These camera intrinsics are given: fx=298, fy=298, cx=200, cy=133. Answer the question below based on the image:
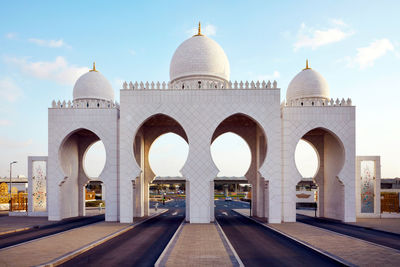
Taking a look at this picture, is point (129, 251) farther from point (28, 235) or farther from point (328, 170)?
point (328, 170)

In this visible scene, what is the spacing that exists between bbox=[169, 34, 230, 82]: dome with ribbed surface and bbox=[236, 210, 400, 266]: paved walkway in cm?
1284

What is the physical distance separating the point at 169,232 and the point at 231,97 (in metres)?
9.70

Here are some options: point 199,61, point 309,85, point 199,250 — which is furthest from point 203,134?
point 309,85

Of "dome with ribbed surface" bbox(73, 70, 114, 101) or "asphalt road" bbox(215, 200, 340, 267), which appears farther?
"dome with ribbed surface" bbox(73, 70, 114, 101)

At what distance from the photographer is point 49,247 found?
12.1m

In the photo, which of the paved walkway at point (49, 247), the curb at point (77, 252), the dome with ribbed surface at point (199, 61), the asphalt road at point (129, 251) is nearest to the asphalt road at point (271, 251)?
the asphalt road at point (129, 251)

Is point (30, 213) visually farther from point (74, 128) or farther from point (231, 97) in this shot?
point (231, 97)

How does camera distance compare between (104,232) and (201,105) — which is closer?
(104,232)

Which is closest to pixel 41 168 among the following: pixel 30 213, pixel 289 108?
pixel 30 213

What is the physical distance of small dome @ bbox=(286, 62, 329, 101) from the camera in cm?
2486

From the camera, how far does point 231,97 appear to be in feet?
67.3

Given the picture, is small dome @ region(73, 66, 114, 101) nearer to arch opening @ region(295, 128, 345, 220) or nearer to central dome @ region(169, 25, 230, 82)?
central dome @ region(169, 25, 230, 82)

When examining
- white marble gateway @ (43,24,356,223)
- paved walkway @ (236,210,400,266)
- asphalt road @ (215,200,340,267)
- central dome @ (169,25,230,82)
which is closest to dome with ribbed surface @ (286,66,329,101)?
white marble gateway @ (43,24,356,223)

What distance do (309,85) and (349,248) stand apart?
52.2ft
